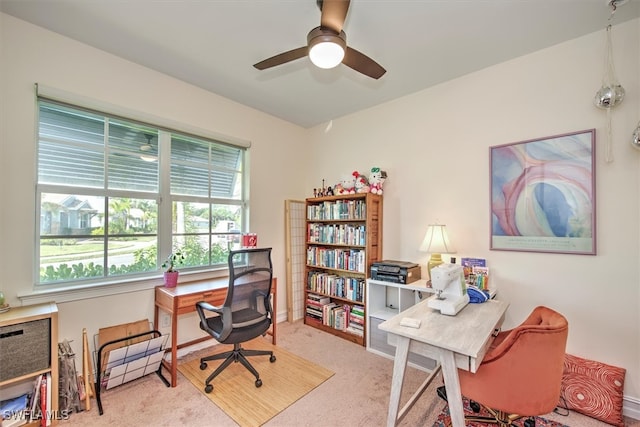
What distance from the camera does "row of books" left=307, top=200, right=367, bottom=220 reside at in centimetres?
310

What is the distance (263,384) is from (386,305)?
60.0 inches

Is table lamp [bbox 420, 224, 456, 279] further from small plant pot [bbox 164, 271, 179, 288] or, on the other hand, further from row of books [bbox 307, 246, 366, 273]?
small plant pot [bbox 164, 271, 179, 288]

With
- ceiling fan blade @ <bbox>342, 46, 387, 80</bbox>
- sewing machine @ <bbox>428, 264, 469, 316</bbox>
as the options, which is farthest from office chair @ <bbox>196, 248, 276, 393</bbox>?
ceiling fan blade @ <bbox>342, 46, 387, 80</bbox>

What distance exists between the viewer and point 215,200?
3109 mm

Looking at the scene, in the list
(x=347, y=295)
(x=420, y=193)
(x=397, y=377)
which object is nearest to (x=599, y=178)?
(x=420, y=193)

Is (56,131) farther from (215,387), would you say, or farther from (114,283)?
(215,387)

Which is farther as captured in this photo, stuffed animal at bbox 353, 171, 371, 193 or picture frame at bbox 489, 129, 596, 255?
stuffed animal at bbox 353, 171, 371, 193

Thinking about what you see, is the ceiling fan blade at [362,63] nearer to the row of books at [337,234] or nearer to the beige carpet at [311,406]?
the row of books at [337,234]

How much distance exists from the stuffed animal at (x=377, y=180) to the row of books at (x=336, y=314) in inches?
53.1

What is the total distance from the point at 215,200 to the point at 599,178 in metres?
3.42

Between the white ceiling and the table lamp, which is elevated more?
the white ceiling

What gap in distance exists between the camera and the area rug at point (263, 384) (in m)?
1.92

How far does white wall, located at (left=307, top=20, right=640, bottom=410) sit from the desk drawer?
1.83 m

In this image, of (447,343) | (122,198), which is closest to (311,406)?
(447,343)
